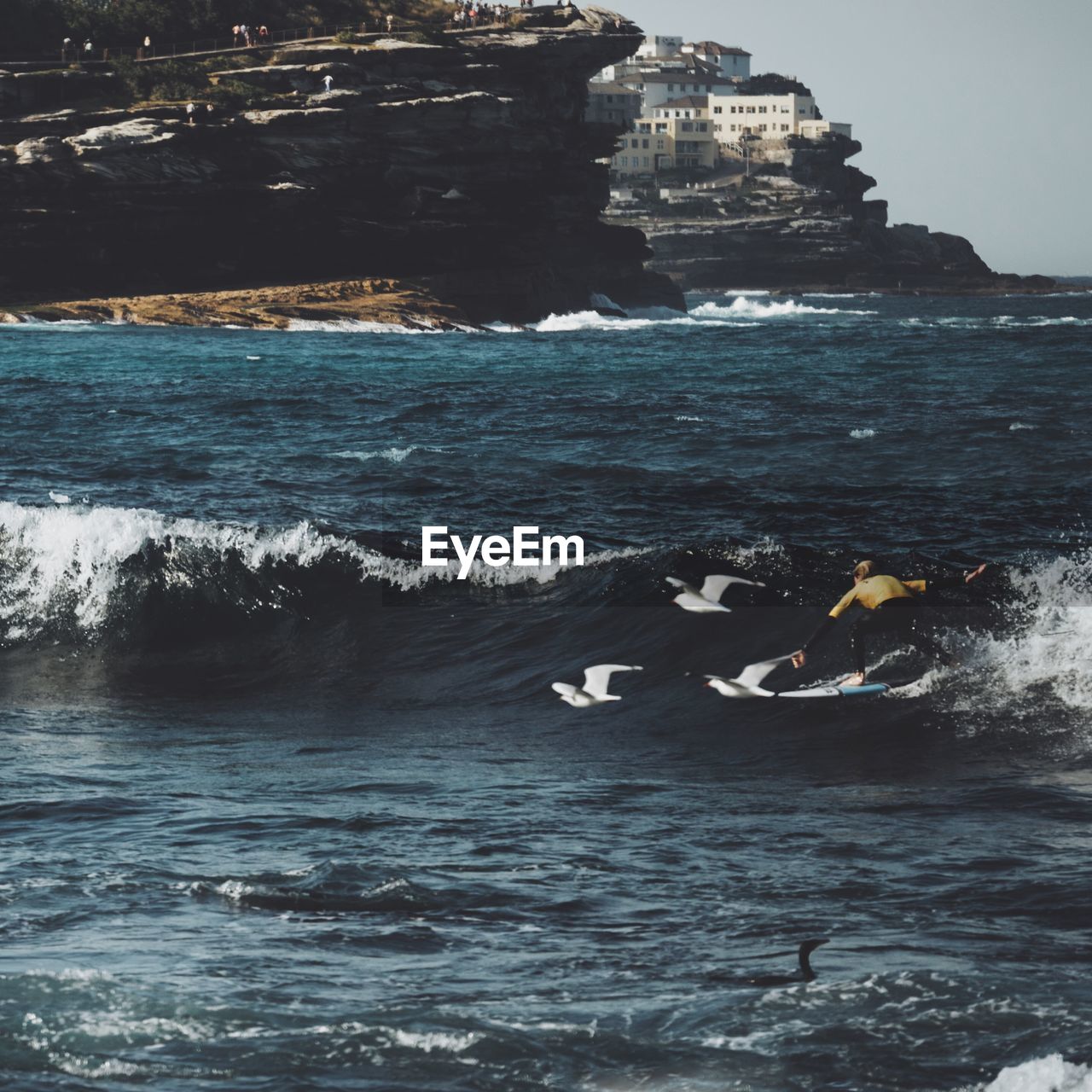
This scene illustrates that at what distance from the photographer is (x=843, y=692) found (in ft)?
51.1

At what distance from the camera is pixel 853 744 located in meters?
14.3

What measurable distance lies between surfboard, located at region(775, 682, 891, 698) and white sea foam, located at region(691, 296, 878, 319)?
294 ft

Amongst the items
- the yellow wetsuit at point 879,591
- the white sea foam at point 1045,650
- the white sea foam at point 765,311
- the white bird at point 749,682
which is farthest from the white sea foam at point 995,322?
the yellow wetsuit at point 879,591

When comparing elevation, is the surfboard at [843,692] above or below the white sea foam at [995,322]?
below

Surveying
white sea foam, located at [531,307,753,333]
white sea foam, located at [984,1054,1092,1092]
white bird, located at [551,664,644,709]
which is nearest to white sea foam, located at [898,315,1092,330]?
white sea foam, located at [531,307,753,333]

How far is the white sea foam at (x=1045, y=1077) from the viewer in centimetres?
709

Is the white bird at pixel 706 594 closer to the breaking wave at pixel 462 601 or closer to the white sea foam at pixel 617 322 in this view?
the breaking wave at pixel 462 601

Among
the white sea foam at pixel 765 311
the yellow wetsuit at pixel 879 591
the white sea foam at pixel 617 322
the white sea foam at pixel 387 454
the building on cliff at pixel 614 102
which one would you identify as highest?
the building on cliff at pixel 614 102

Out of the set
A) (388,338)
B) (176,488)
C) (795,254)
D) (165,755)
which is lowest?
(165,755)

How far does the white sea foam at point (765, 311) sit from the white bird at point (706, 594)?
85.7 metres

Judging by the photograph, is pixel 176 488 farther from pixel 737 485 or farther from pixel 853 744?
pixel 853 744

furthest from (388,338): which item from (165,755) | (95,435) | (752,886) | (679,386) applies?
(752,886)

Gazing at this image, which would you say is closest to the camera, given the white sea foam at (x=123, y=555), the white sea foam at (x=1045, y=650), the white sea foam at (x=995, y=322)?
Result: the white sea foam at (x=1045, y=650)

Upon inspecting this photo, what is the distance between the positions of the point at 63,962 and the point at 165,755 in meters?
5.73
